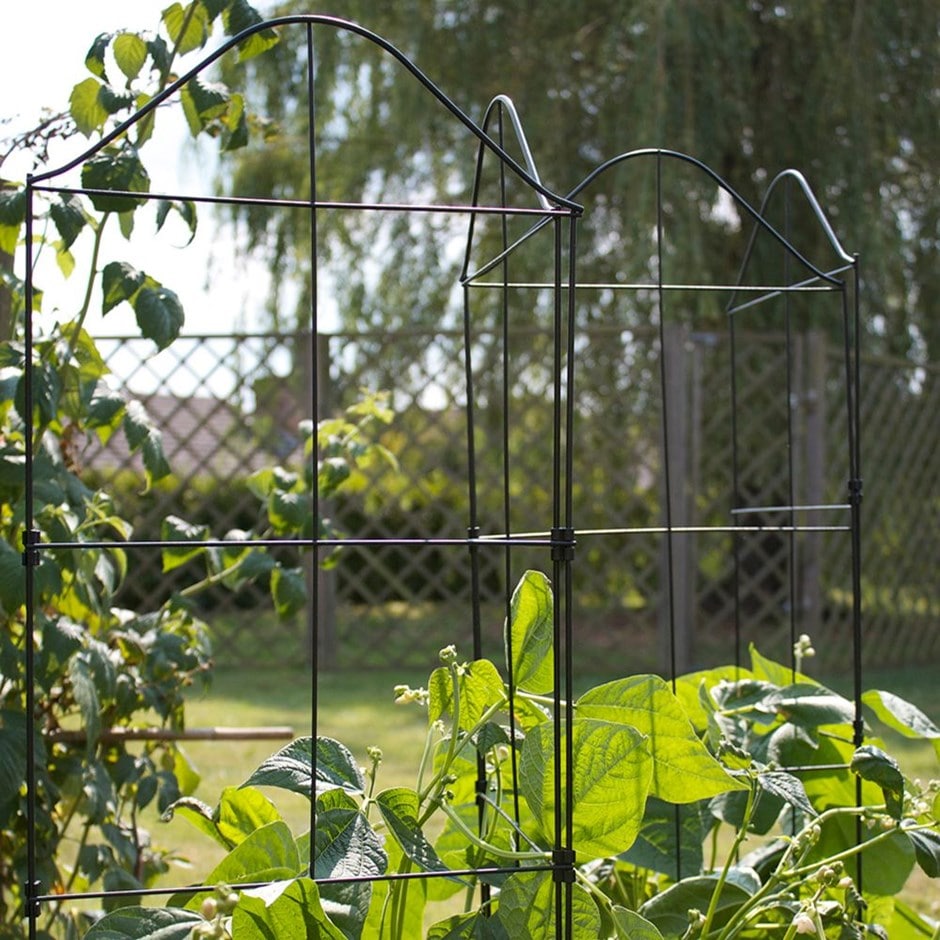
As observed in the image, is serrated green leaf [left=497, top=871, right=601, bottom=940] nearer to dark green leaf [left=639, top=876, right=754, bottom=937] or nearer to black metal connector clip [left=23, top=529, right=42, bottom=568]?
dark green leaf [left=639, top=876, right=754, bottom=937]

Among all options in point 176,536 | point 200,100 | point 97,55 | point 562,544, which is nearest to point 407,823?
point 562,544

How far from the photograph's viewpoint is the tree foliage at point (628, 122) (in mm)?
5293

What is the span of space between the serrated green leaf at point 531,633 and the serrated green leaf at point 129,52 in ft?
2.50

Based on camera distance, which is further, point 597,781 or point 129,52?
point 129,52

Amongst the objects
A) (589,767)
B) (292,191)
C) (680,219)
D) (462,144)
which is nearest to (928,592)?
(680,219)

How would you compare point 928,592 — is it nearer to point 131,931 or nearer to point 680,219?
point 680,219

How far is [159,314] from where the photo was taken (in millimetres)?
1336

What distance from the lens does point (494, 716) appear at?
3.92ft

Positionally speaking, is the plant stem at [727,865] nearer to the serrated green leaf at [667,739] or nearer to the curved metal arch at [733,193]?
the serrated green leaf at [667,739]

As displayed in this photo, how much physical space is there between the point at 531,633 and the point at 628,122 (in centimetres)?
463

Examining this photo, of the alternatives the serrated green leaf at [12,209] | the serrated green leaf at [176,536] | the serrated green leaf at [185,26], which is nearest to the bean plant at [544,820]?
the serrated green leaf at [176,536]

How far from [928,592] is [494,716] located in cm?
478

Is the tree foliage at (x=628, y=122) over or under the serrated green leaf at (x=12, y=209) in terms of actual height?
over

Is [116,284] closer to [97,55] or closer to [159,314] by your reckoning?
[159,314]
